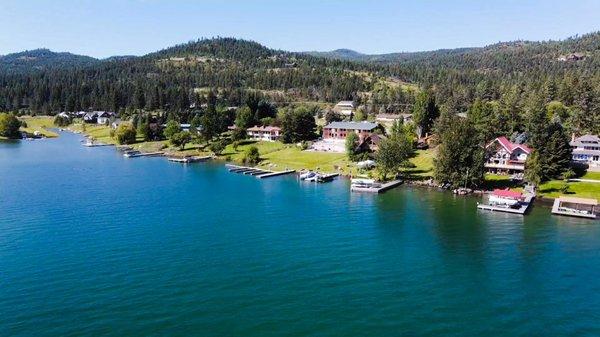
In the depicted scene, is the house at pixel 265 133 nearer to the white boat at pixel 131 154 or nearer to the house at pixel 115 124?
the white boat at pixel 131 154

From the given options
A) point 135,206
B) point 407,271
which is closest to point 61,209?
point 135,206

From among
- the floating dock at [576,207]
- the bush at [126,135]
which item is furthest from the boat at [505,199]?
the bush at [126,135]

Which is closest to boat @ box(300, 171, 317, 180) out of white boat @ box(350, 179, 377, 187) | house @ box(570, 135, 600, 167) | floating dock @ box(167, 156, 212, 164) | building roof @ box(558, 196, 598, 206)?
white boat @ box(350, 179, 377, 187)

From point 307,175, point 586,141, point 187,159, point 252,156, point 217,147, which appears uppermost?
point 586,141

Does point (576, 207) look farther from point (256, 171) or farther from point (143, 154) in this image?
point (143, 154)

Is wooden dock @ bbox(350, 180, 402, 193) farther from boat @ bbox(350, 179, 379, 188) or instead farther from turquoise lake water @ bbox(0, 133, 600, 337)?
turquoise lake water @ bbox(0, 133, 600, 337)

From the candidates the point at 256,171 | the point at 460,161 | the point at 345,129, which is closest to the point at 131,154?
the point at 256,171

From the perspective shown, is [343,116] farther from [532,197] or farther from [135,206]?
[135,206]
